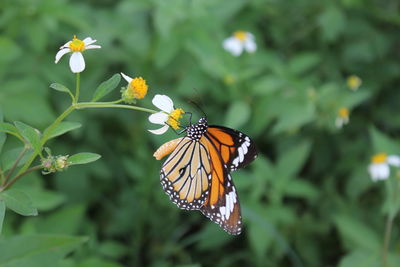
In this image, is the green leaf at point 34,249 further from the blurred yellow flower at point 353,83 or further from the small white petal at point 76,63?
the blurred yellow flower at point 353,83

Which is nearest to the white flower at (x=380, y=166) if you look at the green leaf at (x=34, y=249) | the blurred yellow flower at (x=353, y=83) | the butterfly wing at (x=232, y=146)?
the blurred yellow flower at (x=353, y=83)

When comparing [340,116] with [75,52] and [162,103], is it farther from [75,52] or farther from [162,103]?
[75,52]

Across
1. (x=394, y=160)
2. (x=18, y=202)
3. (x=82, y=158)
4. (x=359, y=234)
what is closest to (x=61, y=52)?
(x=82, y=158)

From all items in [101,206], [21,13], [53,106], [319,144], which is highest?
[21,13]

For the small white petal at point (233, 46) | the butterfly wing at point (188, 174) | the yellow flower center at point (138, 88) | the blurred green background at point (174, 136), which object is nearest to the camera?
the yellow flower center at point (138, 88)

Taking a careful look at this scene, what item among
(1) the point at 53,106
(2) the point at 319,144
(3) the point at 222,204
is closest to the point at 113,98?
(1) the point at 53,106

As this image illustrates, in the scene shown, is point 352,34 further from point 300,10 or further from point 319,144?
point 319,144
